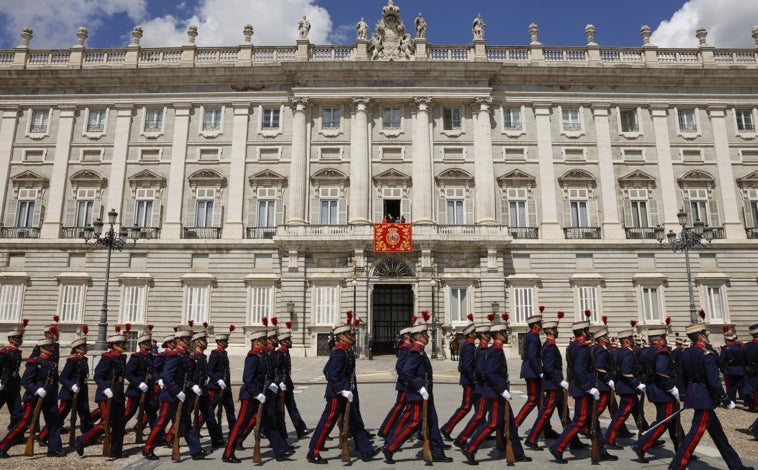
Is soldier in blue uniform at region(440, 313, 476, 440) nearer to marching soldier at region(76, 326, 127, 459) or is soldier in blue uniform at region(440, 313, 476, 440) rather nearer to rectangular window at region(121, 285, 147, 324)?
marching soldier at region(76, 326, 127, 459)

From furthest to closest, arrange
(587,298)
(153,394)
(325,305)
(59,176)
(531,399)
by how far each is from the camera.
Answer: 1. (59,176)
2. (587,298)
3. (325,305)
4. (153,394)
5. (531,399)

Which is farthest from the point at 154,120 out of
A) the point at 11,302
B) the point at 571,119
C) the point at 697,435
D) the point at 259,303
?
the point at 697,435

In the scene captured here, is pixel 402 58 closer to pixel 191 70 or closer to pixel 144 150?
pixel 191 70

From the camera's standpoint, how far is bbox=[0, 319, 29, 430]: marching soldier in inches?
367

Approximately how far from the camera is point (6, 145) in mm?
29984

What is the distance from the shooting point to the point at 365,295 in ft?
88.0

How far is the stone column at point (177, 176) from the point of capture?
28.6 metres

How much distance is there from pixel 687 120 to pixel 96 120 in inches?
1430

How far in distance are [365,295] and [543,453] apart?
18616mm

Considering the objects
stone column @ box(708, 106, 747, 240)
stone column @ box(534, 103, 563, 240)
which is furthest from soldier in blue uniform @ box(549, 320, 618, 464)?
stone column @ box(708, 106, 747, 240)

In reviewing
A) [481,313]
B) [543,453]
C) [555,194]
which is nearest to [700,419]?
[543,453]

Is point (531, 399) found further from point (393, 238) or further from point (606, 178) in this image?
point (606, 178)

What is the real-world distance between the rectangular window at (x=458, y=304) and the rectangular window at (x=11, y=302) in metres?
24.3

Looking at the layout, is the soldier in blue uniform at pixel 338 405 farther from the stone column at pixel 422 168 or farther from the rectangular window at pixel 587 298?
the rectangular window at pixel 587 298
